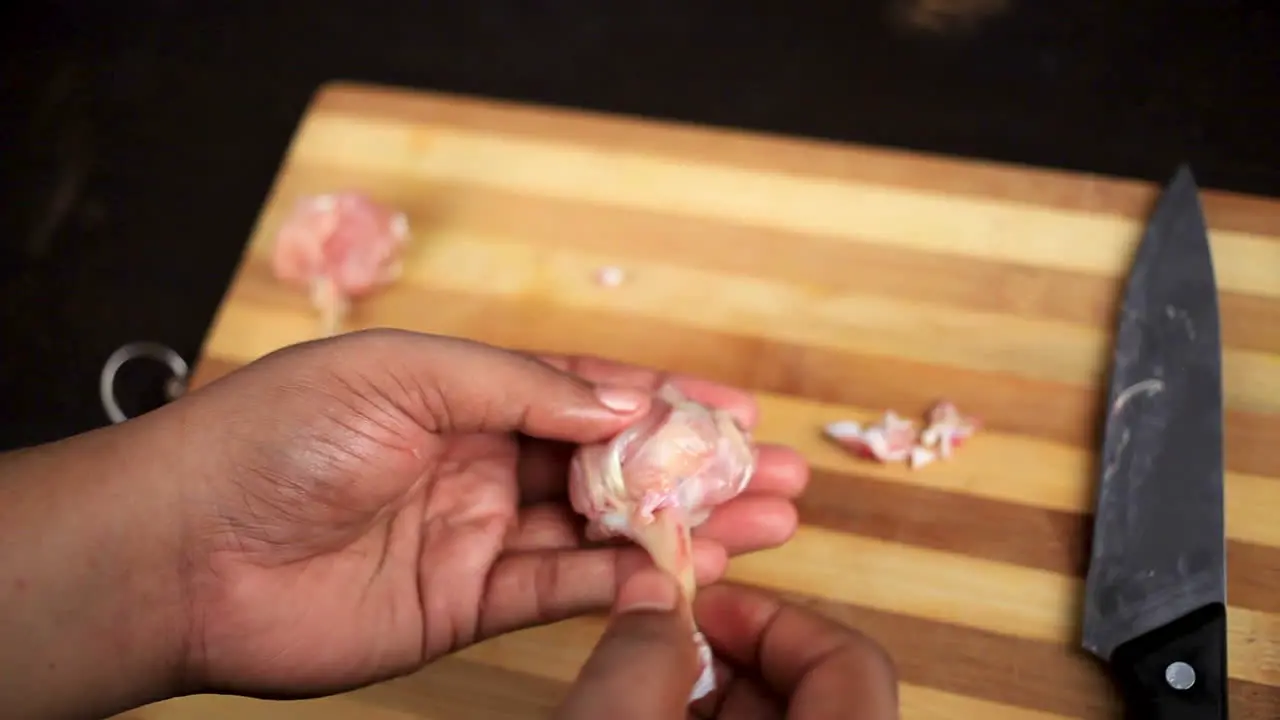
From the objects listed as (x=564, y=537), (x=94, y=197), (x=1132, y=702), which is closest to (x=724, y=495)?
(x=564, y=537)

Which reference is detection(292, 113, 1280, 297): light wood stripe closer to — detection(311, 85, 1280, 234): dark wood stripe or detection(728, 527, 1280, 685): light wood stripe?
detection(311, 85, 1280, 234): dark wood stripe

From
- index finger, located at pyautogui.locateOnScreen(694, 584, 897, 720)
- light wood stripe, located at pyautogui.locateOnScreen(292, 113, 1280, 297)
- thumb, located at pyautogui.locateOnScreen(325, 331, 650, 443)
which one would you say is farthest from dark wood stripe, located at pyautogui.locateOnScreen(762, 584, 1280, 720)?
light wood stripe, located at pyautogui.locateOnScreen(292, 113, 1280, 297)

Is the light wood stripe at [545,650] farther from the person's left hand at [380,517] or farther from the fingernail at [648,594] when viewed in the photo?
the fingernail at [648,594]

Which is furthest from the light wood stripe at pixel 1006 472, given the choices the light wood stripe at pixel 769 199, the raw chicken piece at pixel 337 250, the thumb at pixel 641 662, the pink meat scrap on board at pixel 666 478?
the raw chicken piece at pixel 337 250

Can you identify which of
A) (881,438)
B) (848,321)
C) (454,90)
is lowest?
(881,438)

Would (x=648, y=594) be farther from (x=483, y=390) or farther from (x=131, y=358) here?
(x=131, y=358)

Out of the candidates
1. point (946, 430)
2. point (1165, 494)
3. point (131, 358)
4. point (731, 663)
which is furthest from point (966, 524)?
point (131, 358)

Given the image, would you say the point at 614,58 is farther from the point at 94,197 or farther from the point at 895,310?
the point at 94,197
